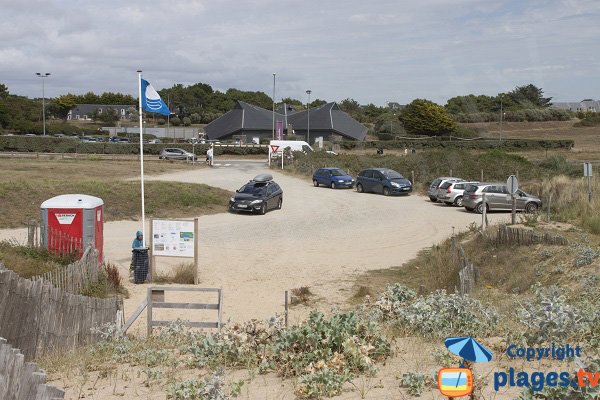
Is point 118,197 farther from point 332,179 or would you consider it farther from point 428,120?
point 428,120

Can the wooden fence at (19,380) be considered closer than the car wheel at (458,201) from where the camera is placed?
Yes

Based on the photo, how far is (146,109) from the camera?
2083 centimetres

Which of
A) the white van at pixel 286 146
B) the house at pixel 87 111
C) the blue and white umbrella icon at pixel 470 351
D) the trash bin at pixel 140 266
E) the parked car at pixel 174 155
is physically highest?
the house at pixel 87 111

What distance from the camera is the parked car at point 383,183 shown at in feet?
131

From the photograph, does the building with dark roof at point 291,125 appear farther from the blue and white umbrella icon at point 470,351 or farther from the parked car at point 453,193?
the blue and white umbrella icon at point 470,351

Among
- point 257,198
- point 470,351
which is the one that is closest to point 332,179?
point 257,198

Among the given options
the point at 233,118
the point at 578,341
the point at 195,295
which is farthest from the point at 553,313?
the point at 233,118

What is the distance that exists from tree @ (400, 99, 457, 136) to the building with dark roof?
317 inches

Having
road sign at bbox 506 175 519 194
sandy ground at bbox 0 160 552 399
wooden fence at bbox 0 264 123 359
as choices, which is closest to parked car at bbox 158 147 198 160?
sandy ground at bbox 0 160 552 399

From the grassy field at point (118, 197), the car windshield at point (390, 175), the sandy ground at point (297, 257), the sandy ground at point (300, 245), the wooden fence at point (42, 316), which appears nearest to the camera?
the sandy ground at point (297, 257)

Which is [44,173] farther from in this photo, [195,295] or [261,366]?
[261,366]

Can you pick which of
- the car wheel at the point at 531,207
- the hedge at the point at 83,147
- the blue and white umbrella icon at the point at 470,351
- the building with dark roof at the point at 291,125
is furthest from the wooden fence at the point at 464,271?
the building with dark roof at the point at 291,125

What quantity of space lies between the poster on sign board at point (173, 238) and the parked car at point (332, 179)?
25.0m

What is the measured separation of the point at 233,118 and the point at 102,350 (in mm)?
92924
